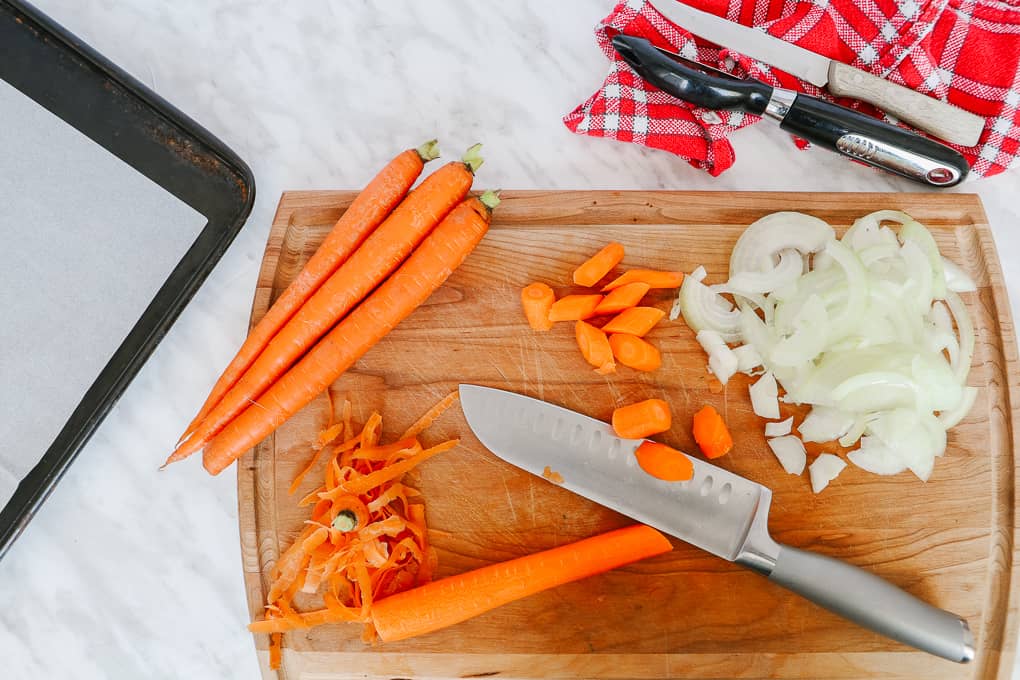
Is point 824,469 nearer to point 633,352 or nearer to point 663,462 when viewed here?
point 663,462

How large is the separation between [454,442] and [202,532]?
2.42 ft

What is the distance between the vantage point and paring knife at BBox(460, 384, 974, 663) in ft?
4.75

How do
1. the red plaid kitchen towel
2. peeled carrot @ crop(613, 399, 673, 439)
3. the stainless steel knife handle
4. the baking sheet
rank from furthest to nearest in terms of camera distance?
the baking sheet < the red plaid kitchen towel < peeled carrot @ crop(613, 399, 673, 439) < the stainless steel knife handle

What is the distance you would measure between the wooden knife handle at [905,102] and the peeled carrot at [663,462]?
93cm

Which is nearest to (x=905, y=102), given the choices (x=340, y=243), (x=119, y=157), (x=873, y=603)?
(x=873, y=603)

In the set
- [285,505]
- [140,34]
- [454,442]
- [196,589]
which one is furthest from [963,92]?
[196,589]

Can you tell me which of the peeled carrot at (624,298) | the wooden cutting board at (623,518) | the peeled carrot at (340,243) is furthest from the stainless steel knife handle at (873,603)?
the peeled carrot at (340,243)

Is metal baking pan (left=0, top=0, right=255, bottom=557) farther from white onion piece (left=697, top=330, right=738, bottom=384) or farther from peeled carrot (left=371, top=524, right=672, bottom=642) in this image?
white onion piece (left=697, top=330, right=738, bottom=384)

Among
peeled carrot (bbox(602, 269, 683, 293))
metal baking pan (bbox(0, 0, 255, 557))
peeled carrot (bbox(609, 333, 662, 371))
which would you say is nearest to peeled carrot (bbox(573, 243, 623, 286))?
peeled carrot (bbox(602, 269, 683, 293))

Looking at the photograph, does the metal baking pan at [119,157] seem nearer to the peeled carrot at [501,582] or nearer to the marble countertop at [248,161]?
the marble countertop at [248,161]

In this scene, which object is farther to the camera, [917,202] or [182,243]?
[182,243]

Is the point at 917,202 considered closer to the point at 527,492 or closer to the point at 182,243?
the point at 527,492

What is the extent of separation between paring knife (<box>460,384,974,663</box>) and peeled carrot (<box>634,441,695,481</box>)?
0.06ft

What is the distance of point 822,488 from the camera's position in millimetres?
1589
